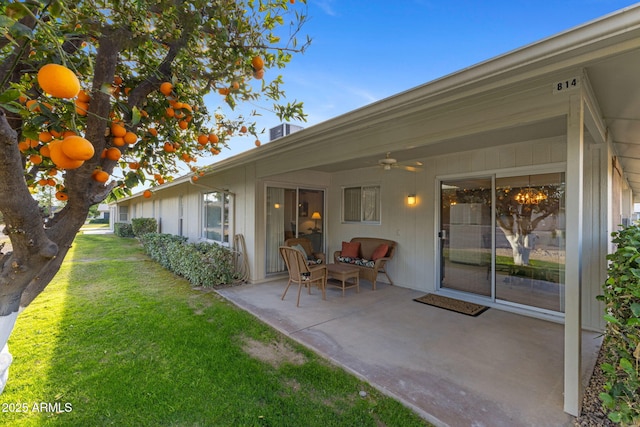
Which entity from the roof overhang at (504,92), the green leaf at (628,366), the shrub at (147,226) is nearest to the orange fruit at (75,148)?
the roof overhang at (504,92)

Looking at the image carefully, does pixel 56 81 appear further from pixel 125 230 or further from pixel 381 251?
pixel 125 230

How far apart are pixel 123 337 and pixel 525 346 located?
4.97 m

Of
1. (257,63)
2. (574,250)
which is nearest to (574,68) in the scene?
(574,250)

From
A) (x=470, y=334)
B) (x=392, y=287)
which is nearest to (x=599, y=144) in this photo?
(x=470, y=334)

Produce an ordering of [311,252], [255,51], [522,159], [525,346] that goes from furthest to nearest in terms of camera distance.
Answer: [311,252], [522,159], [525,346], [255,51]

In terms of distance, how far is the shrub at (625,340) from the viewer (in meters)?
1.75

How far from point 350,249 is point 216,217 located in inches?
168

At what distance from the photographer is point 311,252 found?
22.8 ft

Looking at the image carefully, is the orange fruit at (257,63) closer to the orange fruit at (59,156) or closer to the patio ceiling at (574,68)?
the orange fruit at (59,156)

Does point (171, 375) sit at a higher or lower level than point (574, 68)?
lower

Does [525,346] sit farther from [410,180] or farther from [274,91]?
[274,91]

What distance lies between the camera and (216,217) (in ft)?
27.8

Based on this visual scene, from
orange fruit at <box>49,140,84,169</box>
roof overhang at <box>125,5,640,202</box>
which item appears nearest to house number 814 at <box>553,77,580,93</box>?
roof overhang at <box>125,5,640,202</box>

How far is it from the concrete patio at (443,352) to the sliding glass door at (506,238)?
52cm
